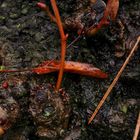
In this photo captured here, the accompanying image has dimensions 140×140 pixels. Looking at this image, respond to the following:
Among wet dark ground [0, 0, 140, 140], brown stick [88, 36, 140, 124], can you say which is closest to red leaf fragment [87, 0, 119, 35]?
wet dark ground [0, 0, 140, 140]

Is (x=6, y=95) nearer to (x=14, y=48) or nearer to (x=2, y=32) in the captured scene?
(x=14, y=48)

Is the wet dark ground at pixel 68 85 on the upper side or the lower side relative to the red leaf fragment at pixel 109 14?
lower

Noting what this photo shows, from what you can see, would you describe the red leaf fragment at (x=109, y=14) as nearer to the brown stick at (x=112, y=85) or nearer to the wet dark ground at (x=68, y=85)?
the wet dark ground at (x=68, y=85)

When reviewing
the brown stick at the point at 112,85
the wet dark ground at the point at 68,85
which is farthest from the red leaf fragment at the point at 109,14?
the brown stick at the point at 112,85

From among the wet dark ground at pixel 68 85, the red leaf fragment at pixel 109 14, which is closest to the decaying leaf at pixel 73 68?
the wet dark ground at pixel 68 85

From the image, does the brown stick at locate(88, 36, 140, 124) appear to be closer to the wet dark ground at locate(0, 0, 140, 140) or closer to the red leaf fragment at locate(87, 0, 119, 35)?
the wet dark ground at locate(0, 0, 140, 140)

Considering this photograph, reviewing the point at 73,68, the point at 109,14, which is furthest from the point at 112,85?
the point at 109,14

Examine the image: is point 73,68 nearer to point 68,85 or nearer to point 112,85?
point 68,85
